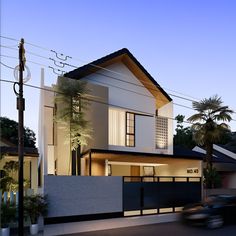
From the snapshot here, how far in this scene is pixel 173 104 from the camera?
83.1 feet

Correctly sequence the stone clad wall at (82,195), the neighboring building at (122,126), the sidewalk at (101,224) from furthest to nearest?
the neighboring building at (122,126) < the stone clad wall at (82,195) < the sidewalk at (101,224)

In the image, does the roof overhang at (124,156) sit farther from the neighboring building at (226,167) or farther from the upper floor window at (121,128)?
the neighboring building at (226,167)

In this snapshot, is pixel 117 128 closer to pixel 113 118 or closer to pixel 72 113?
pixel 113 118

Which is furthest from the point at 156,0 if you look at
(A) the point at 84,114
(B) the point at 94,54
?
(B) the point at 94,54

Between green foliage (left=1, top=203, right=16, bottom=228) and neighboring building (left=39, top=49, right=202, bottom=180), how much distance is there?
5770 mm

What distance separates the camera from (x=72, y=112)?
18.5m

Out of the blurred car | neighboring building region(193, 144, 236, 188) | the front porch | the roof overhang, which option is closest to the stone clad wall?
the front porch

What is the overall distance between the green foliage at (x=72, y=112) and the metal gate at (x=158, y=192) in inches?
121

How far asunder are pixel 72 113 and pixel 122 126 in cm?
550

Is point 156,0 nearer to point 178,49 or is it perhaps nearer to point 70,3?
point 70,3

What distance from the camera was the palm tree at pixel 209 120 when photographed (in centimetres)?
2766

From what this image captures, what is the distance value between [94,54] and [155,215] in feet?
33.0

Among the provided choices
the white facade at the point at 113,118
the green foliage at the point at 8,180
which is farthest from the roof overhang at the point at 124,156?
the green foliage at the point at 8,180

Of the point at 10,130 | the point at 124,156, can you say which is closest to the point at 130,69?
the point at 124,156
